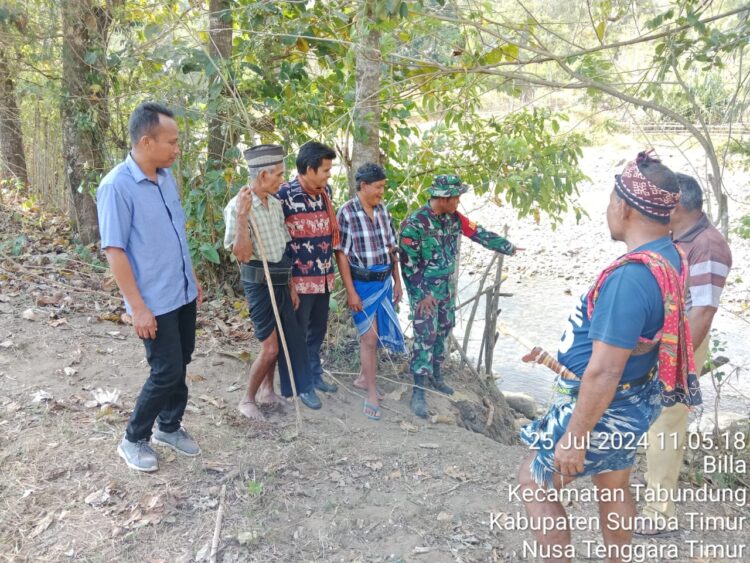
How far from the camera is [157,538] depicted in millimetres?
2912

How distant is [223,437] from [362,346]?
1.20m

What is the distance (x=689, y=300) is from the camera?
10.7ft

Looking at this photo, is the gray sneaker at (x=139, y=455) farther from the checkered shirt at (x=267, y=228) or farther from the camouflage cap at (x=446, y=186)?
the camouflage cap at (x=446, y=186)

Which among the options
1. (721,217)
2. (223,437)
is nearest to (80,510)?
(223,437)

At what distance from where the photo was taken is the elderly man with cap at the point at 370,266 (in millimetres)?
4234

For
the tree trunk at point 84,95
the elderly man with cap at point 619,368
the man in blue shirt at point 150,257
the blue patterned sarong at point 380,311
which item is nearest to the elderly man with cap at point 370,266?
the blue patterned sarong at point 380,311

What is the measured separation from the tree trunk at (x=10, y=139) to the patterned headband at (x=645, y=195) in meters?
7.62

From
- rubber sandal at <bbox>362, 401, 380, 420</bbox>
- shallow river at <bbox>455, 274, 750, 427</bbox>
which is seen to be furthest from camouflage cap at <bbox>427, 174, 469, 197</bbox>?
shallow river at <bbox>455, 274, 750, 427</bbox>

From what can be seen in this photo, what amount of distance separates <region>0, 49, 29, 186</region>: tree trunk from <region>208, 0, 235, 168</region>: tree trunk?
138 inches

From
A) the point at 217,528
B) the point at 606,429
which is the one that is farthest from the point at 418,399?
the point at 606,429

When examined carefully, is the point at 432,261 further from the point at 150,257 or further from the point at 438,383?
the point at 150,257

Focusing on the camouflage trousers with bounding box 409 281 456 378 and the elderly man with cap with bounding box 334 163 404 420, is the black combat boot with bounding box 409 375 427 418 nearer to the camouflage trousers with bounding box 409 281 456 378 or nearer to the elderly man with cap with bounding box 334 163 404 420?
the camouflage trousers with bounding box 409 281 456 378

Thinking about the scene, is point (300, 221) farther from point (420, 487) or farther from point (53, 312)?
point (53, 312)

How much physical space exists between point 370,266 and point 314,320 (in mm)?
570
